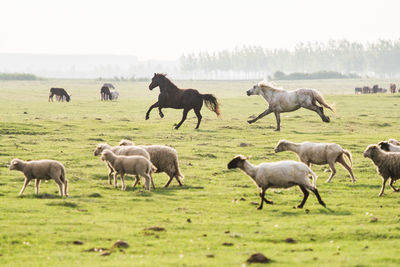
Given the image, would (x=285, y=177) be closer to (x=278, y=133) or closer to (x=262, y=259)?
(x=262, y=259)

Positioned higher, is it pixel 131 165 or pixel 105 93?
pixel 131 165

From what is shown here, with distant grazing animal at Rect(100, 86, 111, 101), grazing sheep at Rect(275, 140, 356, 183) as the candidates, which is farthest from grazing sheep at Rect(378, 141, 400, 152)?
distant grazing animal at Rect(100, 86, 111, 101)

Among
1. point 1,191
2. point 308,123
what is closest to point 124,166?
point 1,191

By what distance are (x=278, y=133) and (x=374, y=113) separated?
51.4 ft

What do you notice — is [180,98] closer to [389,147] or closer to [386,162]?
[389,147]

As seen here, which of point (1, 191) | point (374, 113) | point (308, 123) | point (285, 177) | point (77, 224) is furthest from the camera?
point (374, 113)

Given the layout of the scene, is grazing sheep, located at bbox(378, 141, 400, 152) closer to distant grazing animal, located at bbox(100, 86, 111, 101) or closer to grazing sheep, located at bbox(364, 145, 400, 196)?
grazing sheep, located at bbox(364, 145, 400, 196)

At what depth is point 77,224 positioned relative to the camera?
1177cm

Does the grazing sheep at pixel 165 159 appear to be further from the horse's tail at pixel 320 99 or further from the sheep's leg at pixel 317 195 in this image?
the horse's tail at pixel 320 99

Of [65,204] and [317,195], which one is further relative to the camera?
[317,195]

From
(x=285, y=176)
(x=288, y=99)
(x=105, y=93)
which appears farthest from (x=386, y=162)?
(x=105, y=93)

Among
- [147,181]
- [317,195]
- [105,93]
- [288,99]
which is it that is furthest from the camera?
[105,93]

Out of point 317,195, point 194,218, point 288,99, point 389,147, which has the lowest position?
point 194,218

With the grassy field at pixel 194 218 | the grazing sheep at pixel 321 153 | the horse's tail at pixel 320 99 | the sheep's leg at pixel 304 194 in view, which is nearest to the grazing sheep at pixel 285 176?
the sheep's leg at pixel 304 194
